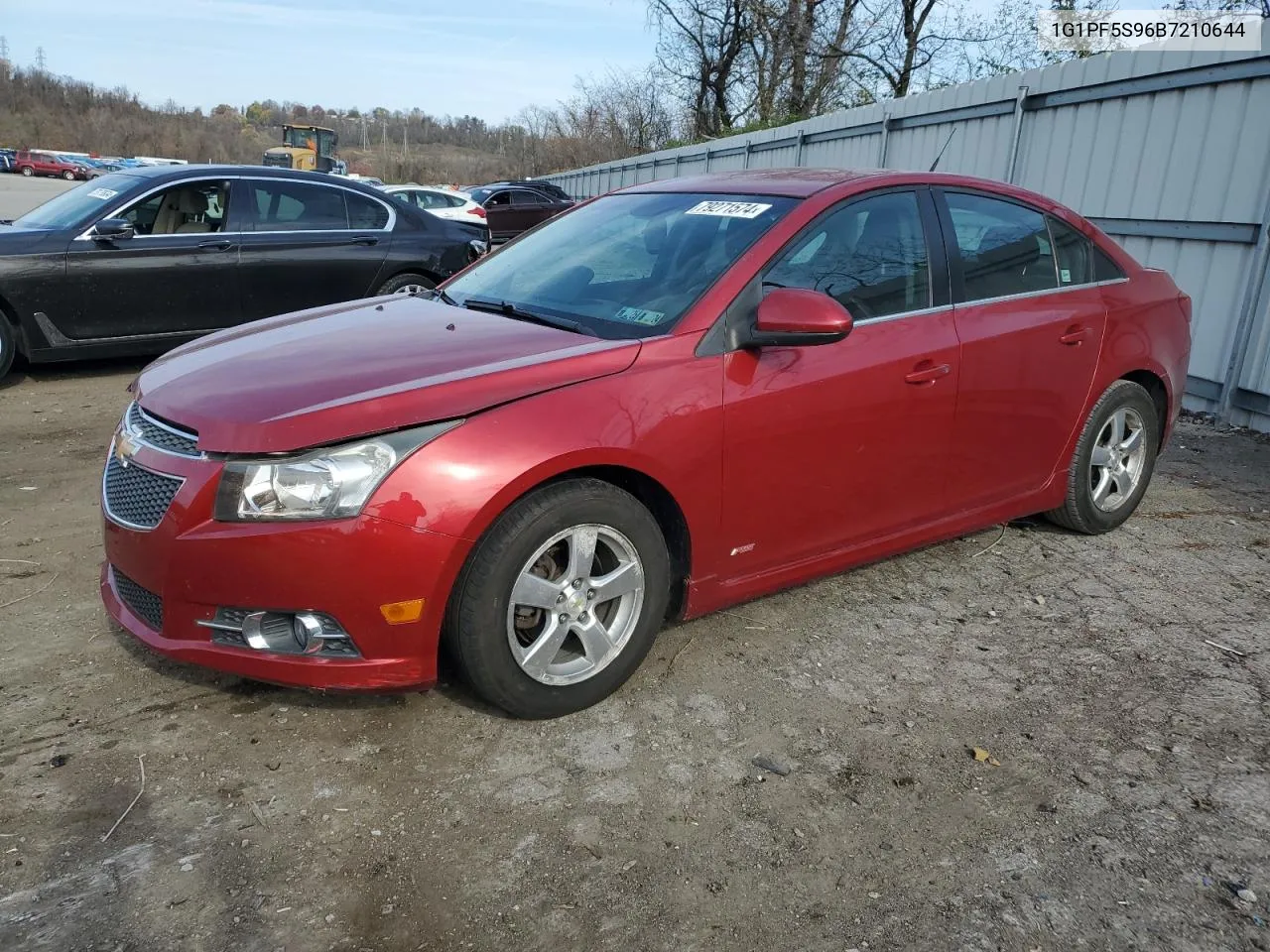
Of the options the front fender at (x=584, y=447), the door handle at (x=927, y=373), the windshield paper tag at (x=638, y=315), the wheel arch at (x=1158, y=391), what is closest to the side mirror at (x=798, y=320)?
the front fender at (x=584, y=447)

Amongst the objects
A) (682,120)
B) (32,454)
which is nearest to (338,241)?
(32,454)

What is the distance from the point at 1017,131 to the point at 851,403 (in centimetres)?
695

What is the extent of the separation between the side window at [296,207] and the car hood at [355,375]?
192 inches

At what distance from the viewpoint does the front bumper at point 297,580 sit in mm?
2539

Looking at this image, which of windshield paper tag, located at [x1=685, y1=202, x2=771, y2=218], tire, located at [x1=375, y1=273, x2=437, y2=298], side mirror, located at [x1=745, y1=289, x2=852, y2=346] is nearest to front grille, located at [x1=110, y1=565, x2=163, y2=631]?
side mirror, located at [x1=745, y1=289, x2=852, y2=346]

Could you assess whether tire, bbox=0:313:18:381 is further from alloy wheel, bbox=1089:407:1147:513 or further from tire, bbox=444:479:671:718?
alloy wheel, bbox=1089:407:1147:513

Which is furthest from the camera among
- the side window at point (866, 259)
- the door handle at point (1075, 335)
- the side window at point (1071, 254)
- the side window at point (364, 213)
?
the side window at point (364, 213)

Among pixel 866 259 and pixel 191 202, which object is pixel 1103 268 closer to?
pixel 866 259

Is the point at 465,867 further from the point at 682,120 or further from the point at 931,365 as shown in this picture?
the point at 682,120

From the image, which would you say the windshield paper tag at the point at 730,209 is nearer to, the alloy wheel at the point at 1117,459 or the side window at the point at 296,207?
the alloy wheel at the point at 1117,459

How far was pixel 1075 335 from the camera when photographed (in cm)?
414

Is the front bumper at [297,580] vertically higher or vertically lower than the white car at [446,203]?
lower

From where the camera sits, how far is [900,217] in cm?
371

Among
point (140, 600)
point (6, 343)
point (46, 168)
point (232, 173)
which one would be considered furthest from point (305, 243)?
point (46, 168)
